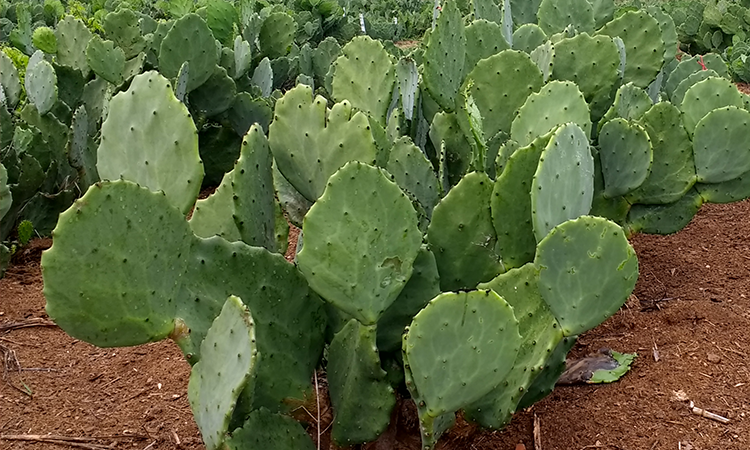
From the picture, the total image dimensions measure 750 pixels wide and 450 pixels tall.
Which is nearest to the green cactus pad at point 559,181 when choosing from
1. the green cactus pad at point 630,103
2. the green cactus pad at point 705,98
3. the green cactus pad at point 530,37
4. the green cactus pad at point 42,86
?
the green cactus pad at point 630,103

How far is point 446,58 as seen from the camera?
226 centimetres

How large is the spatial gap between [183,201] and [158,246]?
0.64 feet

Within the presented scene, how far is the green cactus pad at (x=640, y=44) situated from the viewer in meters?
2.88

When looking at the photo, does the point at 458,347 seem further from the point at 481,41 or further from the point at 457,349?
the point at 481,41

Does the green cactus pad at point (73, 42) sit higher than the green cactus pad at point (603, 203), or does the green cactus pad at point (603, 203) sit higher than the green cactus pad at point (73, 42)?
the green cactus pad at point (603, 203)

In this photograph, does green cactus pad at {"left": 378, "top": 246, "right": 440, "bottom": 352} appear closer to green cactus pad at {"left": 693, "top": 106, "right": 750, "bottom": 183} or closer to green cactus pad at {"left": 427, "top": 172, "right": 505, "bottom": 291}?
green cactus pad at {"left": 427, "top": 172, "right": 505, "bottom": 291}

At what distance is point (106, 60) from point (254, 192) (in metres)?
2.09

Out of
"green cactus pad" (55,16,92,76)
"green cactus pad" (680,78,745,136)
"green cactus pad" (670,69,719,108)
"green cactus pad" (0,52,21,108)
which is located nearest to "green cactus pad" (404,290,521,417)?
"green cactus pad" (680,78,745,136)

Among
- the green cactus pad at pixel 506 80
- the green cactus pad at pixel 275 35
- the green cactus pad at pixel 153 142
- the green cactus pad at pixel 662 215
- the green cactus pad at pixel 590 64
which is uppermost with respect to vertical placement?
the green cactus pad at pixel 153 142

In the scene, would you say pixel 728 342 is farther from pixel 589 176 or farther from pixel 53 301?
pixel 53 301

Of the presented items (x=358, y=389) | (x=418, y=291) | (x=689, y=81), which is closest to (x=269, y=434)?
(x=358, y=389)

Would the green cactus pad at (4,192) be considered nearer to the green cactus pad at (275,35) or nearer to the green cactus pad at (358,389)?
the green cactus pad at (358,389)

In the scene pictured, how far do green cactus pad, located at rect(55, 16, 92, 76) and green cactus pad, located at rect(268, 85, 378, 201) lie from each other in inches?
103

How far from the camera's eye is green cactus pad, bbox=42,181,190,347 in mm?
1255
